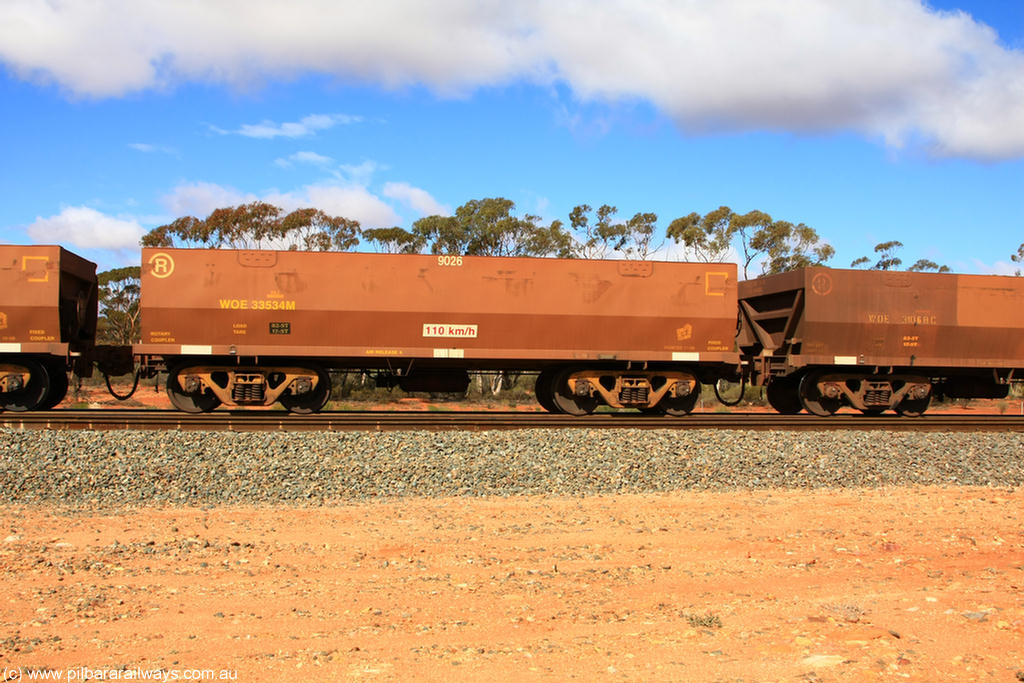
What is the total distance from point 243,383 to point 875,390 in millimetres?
12592

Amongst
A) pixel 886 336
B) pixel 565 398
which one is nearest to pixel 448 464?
pixel 565 398

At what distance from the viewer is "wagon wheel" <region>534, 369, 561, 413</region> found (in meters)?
15.7

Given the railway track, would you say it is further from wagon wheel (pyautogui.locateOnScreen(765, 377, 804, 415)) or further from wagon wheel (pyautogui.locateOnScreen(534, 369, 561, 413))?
wagon wheel (pyautogui.locateOnScreen(765, 377, 804, 415))

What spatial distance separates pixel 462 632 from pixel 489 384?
2768 centimetres

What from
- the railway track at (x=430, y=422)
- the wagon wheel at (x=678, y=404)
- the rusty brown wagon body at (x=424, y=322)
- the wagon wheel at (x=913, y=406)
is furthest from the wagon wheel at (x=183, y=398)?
the wagon wheel at (x=913, y=406)

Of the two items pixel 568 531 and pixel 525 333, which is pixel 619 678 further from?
pixel 525 333

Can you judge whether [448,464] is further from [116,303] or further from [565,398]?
[116,303]

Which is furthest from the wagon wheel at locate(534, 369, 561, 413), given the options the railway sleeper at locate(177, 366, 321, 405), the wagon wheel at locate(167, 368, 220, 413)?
the wagon wheel at locate(167, 368, 220, 413)

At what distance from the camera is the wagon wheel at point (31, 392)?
47.2 ft

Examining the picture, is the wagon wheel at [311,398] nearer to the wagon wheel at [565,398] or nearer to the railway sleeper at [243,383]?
the railway sleeper at [243,383]

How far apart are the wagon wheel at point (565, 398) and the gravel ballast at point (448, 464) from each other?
332 centimetres

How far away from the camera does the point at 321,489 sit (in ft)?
29.8

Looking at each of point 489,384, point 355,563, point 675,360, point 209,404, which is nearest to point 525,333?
point 675,360

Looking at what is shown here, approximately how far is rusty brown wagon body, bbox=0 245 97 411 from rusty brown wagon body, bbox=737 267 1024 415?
1352cm
